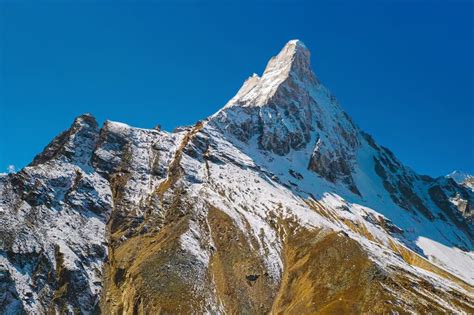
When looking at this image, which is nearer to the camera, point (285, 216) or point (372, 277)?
point (372, 277)

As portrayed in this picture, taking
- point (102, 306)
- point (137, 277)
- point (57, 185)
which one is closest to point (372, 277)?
point (137, 277)

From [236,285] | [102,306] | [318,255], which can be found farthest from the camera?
[318,255]

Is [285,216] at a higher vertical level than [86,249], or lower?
higher

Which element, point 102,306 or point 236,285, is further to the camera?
point 236,285

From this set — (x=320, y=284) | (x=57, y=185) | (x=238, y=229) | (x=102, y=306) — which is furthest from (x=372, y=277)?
(x=57, y=185)

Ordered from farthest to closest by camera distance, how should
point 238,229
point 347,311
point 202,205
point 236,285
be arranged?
point 202,205, point 238,229, point 236,285, point 347,311

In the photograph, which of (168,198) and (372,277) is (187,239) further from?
(372,277)

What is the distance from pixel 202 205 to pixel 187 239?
2510 cm

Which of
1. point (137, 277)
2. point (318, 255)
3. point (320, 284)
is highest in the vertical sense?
point (318, 255)

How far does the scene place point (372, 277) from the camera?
139625 mm

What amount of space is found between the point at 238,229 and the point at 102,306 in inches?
2286

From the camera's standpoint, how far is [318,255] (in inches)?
6206

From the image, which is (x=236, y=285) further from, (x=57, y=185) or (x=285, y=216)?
(x=57, y=185)

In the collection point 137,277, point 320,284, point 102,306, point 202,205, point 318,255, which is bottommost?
point 102,306
